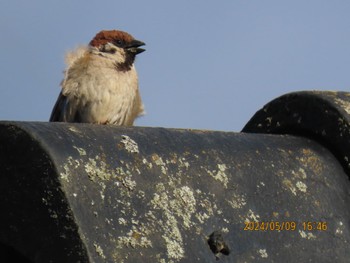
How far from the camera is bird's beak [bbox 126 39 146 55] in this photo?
6.35m

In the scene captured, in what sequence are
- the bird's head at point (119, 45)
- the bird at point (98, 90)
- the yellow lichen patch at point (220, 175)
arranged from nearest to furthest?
the yellow lichen patch at point (220, 175) < the bird at point (98, 90) < the bird's head at point (119, 45)

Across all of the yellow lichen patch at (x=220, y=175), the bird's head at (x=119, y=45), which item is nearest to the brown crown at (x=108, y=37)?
the bird's head at (x=119, y=45)

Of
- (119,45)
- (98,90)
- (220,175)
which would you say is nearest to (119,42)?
(119,45)

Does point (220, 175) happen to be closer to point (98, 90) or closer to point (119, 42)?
point (98, 90)

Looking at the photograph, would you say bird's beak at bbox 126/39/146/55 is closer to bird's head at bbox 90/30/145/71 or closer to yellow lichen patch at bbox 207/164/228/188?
bird's head at bbox 90/30/145/71

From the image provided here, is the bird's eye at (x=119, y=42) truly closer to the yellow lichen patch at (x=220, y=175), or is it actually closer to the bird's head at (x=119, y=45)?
the bird's head at (x=119, y=45)

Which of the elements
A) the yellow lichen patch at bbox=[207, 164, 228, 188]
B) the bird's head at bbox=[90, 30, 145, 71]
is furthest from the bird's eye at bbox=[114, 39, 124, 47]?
the yellow lichen patch at bbox=[207, 164, 228, 188]

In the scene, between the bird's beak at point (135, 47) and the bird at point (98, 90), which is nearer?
the bird at point (98, 90)

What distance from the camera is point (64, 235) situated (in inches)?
72.1

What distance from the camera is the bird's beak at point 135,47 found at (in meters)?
6.35

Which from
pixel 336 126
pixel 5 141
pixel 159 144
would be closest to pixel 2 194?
pixel 5 141

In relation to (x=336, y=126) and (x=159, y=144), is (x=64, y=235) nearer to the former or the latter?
(x=159, y=144)

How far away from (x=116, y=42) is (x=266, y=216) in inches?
165

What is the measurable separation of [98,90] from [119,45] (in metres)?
0.60
